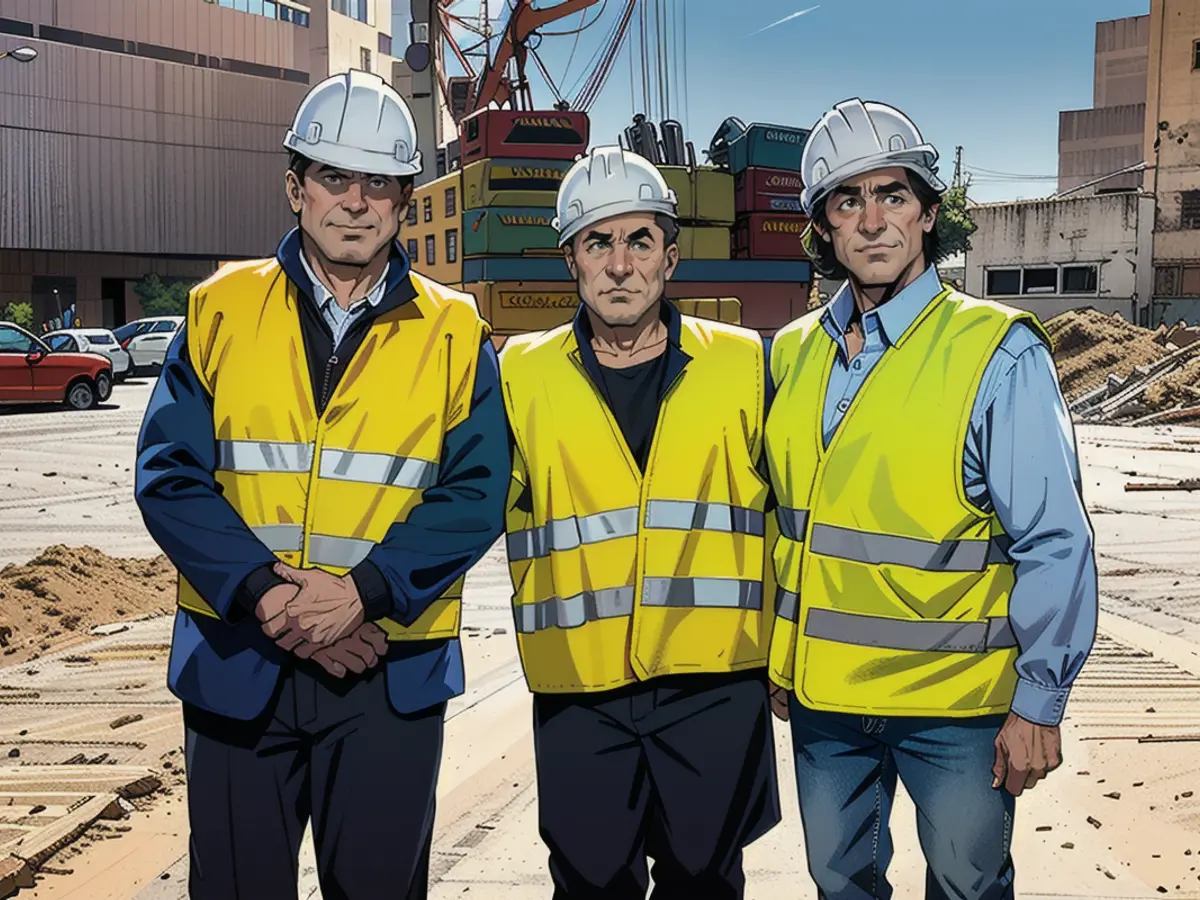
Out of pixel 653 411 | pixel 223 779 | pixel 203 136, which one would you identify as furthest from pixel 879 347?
pixel 203 136

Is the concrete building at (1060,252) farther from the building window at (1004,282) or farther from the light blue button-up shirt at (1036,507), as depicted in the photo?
the light blue button-up shirt at (1036,507)

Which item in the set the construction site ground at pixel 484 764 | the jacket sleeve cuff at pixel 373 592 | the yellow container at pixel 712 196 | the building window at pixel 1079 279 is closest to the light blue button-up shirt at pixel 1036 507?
the jacket sleeve cuff at pixel 373 592

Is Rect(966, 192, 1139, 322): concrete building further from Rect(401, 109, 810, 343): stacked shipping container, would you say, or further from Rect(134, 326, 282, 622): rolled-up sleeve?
Rect(134, 326, 282, 622): rolled-up sleeve

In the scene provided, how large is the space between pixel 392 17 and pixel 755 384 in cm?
7277

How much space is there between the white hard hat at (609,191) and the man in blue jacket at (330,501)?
412mm

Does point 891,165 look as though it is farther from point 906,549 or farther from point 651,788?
point 651,788

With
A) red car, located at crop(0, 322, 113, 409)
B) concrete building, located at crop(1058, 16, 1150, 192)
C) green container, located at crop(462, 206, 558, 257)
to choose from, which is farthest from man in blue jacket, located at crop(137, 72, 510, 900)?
concrete building, located at crop(1058, 16, 1150, 192)

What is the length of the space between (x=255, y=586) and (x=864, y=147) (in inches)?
68.2

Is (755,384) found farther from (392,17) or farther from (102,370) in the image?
(392,17)

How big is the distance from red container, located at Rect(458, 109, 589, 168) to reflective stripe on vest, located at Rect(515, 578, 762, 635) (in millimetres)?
8532

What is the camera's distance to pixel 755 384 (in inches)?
118

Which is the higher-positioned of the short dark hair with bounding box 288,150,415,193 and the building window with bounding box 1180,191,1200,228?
the building window with bounding box 1180,191,1200,228

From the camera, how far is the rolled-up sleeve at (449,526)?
272 cm

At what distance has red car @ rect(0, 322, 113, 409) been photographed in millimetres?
19750
